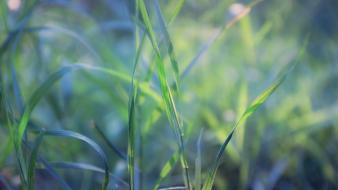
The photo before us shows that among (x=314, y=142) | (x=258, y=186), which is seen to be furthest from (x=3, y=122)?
(x=314, y=142)

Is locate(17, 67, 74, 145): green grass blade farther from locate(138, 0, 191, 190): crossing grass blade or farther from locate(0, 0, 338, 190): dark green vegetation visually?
locate(138, 0, 191, 190): crossing grass blade

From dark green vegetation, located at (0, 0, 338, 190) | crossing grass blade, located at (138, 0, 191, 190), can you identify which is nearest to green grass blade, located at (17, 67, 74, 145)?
dark green vegetation, located at (0, 0, 338, 190)

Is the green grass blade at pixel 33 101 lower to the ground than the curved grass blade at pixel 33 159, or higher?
higher

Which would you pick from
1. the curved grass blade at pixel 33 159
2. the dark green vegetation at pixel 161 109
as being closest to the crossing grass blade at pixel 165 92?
the dark green vegetation at pixel 161 109

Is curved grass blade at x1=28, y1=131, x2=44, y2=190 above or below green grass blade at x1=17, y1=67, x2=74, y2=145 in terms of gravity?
below

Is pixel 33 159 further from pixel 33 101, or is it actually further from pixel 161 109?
pixel 161 109

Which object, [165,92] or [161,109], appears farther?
[161,109]

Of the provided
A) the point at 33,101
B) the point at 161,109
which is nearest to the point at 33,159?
the point at 33,101

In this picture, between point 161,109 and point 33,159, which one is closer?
point 33,159

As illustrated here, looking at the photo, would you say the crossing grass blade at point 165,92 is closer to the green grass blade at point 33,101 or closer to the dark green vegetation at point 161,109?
the dark green vegetation at point 161,109
